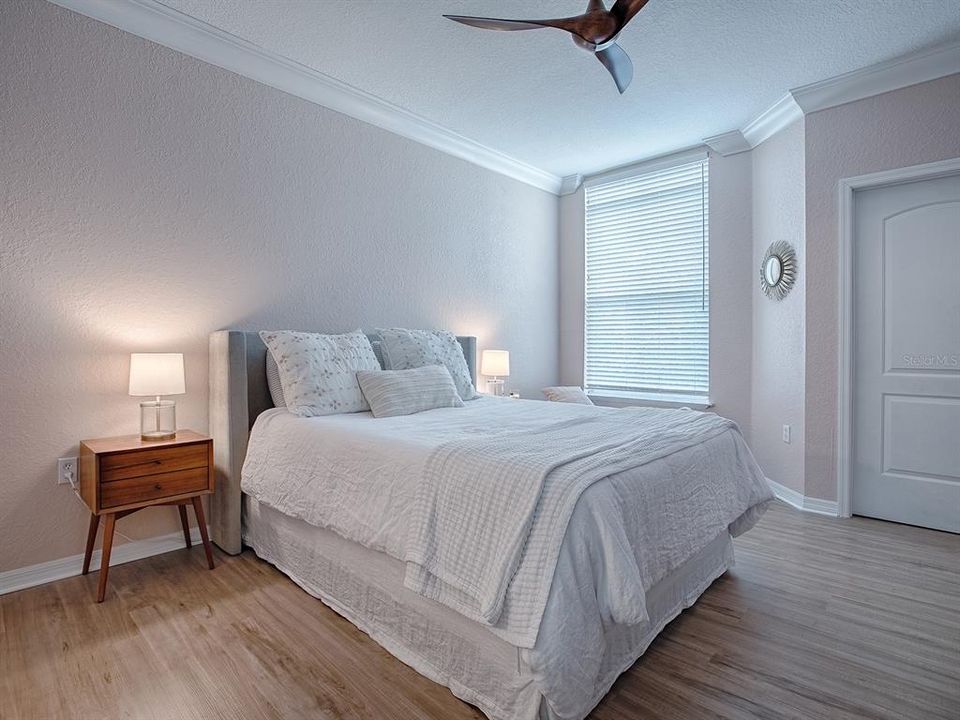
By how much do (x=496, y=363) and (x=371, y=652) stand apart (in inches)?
107

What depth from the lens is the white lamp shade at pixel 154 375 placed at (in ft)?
7.81

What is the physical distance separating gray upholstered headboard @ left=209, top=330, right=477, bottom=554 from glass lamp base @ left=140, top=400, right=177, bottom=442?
0.23 metres

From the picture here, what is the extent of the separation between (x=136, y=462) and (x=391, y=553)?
1313 millimetres

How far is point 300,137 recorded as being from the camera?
3.24 metres

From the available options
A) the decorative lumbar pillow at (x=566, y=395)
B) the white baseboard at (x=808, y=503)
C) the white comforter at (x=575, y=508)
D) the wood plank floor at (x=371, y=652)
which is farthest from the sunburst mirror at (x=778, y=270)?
the wood plank floor at (x=371, y=652)

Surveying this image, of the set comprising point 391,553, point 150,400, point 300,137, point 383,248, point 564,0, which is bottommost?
point 391,553

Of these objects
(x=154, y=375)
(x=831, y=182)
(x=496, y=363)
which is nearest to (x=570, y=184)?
(x=496, y=363)

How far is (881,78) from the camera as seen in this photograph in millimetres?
3090

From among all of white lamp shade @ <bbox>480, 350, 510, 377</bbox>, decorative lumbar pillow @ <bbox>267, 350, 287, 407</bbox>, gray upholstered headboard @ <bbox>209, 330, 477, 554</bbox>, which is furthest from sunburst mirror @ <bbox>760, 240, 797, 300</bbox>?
gray upholstered headboard @ <bbox>209, 330, 477, 554</bbox>

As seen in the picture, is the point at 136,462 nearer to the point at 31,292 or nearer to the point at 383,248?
the point at 31,292

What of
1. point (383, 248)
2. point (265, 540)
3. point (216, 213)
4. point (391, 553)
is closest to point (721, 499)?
point (391, 553)

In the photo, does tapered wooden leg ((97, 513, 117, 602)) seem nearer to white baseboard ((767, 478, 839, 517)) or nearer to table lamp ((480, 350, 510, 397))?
table lamp ((480, 350, 510, 397))

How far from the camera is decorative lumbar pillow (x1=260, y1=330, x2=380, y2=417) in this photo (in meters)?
2.68

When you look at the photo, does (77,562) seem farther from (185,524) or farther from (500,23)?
(500,23)
